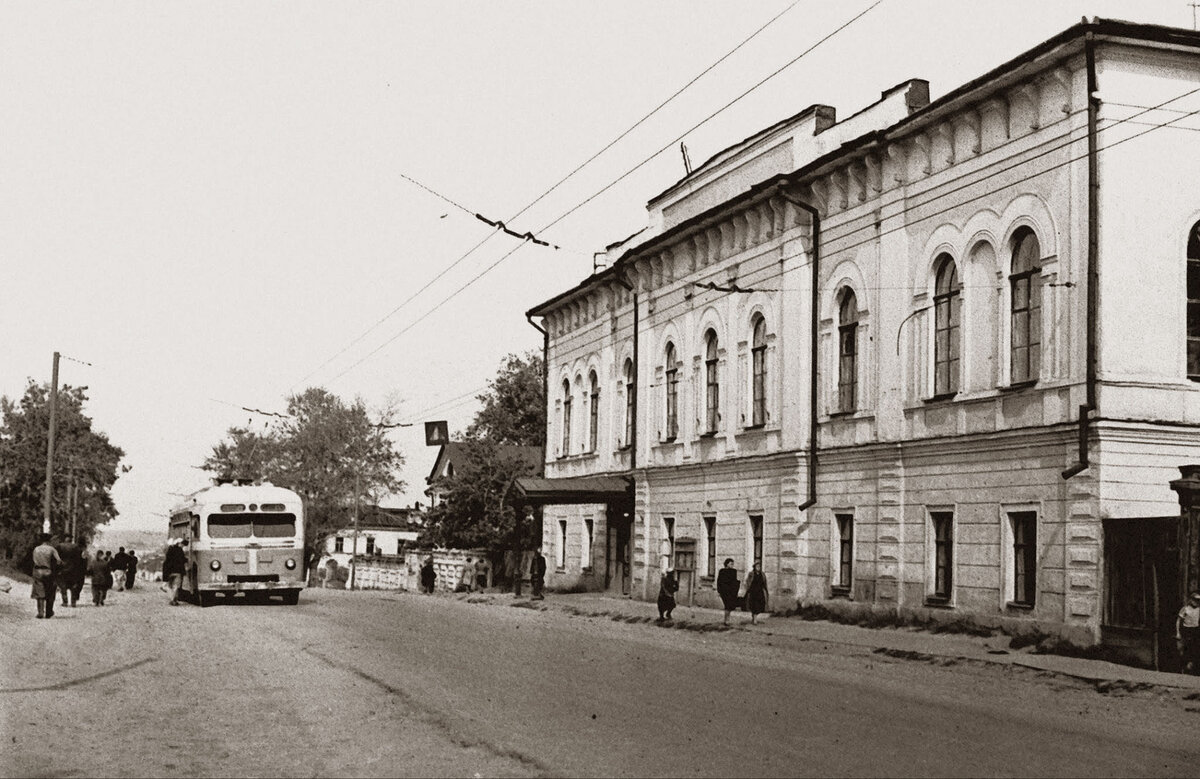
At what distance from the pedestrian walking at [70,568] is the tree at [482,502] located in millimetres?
29599

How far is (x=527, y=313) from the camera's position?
52.2 m

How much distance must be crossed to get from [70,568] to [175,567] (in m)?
3.85

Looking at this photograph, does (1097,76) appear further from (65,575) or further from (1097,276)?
(65,575)

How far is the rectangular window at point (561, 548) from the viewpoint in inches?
1938

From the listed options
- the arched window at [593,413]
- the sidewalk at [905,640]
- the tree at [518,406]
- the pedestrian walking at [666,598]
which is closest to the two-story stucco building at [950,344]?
the sidewalk at [905,640]

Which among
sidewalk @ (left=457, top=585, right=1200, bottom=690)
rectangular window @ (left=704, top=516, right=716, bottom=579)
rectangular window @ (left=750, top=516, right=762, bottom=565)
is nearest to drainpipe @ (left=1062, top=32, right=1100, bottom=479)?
sidewalk @ (left=457, top=585, right=1200, bottom=690)

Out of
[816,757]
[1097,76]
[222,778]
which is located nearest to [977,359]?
[1097,76]

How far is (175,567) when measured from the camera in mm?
36531

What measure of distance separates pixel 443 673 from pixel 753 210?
1997cm

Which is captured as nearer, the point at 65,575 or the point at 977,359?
the point at 977,359

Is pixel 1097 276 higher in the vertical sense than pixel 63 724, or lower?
higher

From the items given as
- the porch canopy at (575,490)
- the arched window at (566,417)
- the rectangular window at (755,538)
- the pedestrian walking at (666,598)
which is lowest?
the pedestrian walking at (666,598)

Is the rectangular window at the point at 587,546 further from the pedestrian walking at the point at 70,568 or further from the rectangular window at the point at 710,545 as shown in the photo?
the pedestrian walking at the point at 70,568

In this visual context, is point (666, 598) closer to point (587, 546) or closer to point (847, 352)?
point (847, 352)
